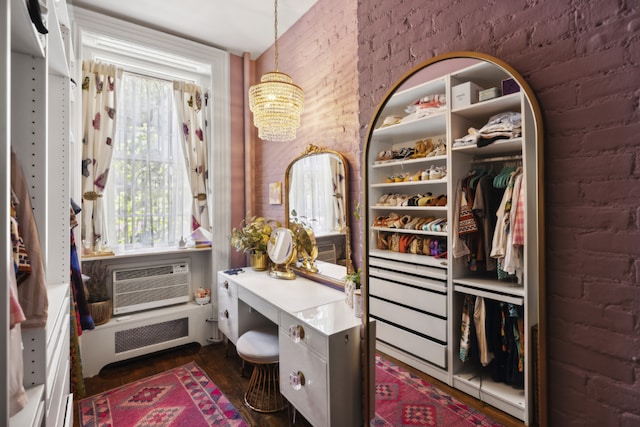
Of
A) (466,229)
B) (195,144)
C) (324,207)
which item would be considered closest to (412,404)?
(466,229)

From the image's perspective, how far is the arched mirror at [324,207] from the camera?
7.04 feet

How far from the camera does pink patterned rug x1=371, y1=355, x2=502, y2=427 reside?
1.10 m

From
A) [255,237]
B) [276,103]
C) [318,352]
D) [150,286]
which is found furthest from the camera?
[150,286]

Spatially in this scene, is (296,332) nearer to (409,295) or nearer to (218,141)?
(409,295)

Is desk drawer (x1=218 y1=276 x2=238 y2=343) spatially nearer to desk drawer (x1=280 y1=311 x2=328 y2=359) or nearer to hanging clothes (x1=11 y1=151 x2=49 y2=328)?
desk drawer (x1=280 y1=311 x2=328 y2=359)

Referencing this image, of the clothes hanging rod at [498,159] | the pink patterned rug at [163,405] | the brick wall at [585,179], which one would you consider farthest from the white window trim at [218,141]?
the clothes hanging rod at [498,159]

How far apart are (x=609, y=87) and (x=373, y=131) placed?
0.81 m

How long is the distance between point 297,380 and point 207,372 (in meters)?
1.19

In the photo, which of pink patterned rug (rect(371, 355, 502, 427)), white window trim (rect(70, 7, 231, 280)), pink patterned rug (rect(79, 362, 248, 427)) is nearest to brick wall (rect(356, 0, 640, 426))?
pink patterned rug (rect(371, 355, 502, 427))

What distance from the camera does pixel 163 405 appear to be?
2111 millimetres

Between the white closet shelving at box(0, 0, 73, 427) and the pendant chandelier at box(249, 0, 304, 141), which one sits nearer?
the white closet shelving at box(0, 0, 73, 427)

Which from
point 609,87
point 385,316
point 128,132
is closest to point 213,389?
point 385,316

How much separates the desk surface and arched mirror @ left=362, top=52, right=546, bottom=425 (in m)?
0.29

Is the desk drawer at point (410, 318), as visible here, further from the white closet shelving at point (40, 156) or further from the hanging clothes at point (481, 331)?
the white closet shelving at point (40, 156)
